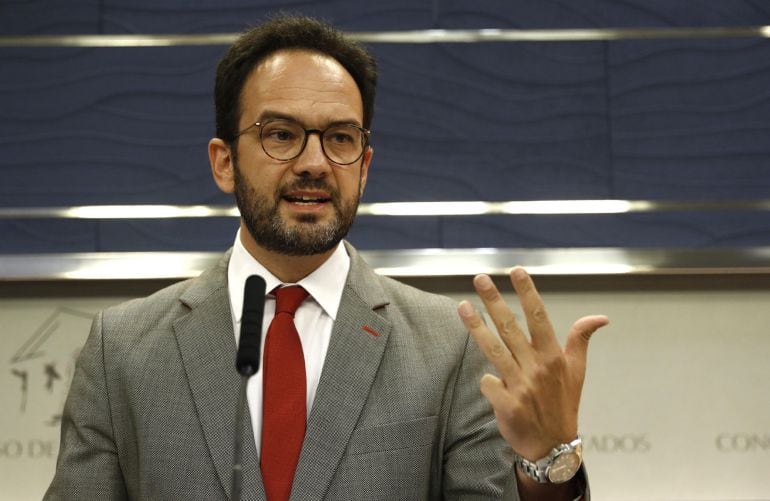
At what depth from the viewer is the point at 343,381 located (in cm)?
176

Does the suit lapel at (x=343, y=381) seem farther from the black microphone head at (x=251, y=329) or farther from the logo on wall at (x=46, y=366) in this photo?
the logo on wall at (x=46, y=366)

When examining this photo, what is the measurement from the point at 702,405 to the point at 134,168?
1.84 meters

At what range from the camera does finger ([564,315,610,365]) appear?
1.48m

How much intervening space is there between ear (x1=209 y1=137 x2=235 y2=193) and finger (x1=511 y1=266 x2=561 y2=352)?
767 mm

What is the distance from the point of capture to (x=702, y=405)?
2.82 meters

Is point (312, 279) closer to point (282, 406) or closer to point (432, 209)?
point (282, 406)

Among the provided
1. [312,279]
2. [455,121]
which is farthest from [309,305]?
[455,121]

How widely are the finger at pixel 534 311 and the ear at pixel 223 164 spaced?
0.77 m

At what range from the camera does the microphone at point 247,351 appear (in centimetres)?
117

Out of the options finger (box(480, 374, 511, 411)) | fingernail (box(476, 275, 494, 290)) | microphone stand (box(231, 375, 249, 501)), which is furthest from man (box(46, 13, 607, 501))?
microphone stand (box(231, 375, 249, 501))

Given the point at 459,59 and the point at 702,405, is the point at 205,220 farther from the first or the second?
the point at 702,405

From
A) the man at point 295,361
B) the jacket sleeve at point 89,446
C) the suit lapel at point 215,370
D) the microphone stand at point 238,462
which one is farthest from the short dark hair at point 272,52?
the microphone stand at point 238,462

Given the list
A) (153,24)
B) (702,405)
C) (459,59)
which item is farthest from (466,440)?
(153,24)

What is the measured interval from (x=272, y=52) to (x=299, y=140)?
225 mm
